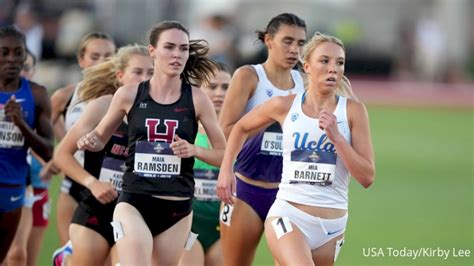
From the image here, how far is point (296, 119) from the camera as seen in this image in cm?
816

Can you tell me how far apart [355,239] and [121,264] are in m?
6.41

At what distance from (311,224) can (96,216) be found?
1.75 m

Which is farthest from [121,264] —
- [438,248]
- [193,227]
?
[438,248]

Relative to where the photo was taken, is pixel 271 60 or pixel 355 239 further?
pixel 355 239

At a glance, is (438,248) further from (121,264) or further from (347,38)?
(347,38)

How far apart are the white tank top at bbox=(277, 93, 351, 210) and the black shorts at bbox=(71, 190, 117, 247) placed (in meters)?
1.46

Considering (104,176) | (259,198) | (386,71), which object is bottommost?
(386,71)

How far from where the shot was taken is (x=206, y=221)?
32.5 ft

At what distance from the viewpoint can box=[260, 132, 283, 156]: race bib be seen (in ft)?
30.7

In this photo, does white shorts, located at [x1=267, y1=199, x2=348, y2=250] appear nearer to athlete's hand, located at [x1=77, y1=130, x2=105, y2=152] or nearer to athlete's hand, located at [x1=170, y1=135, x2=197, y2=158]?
athlete's hand, located at [x1=170, y1=135, x2=197, y2=158]

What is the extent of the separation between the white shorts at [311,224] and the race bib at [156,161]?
755 millimetres

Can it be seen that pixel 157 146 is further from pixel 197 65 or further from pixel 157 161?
pixel 197 65

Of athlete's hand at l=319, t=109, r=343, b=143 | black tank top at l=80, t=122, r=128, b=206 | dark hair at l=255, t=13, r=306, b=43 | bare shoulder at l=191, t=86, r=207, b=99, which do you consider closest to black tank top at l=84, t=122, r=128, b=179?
black tank top at l=80, t=122, r=128, b=206

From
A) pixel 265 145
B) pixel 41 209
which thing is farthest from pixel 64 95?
pixel 265 145
